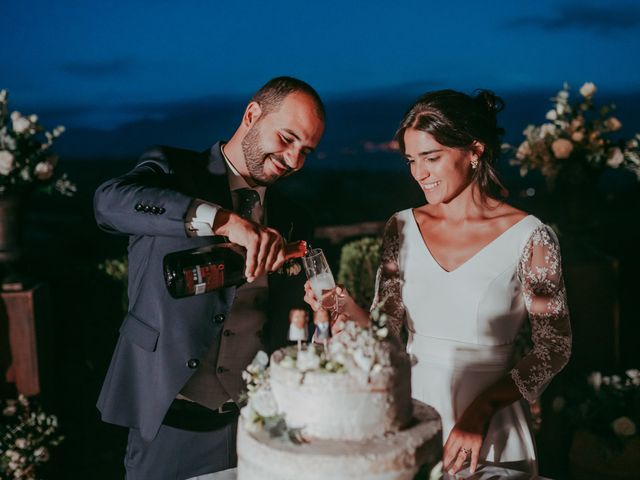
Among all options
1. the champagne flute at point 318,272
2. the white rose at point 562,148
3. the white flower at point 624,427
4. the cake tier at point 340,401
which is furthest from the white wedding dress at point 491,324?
the white rose at point 562,148

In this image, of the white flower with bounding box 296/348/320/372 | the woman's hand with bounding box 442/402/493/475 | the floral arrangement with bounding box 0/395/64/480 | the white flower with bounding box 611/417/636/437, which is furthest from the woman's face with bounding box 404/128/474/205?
the floral arrangement with bounding box 0/395/64/480

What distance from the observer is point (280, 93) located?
220cm

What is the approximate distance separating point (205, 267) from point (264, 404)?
558 mm

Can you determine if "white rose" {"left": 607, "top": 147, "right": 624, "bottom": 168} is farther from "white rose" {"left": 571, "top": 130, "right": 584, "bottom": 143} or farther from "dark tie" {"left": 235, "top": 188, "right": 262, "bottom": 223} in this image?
"dark tie" {"left": 235, "top": 188, "right": 262, "bottom": 223}

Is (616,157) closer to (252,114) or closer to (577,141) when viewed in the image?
(577,141)

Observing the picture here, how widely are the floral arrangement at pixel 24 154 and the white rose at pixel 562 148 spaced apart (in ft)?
12.3

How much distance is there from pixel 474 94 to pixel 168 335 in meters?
1.60

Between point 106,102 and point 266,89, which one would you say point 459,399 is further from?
point 106,102

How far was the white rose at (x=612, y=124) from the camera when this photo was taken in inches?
182

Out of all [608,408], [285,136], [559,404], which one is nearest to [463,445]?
[285,136]

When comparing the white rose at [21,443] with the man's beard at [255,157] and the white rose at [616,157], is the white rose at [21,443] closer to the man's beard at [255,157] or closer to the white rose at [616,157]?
the man's beard at [255,157]

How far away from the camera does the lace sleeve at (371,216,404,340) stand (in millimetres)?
2562

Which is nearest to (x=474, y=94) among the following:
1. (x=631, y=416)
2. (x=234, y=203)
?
(x=234, y=203)

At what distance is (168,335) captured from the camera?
210cm
